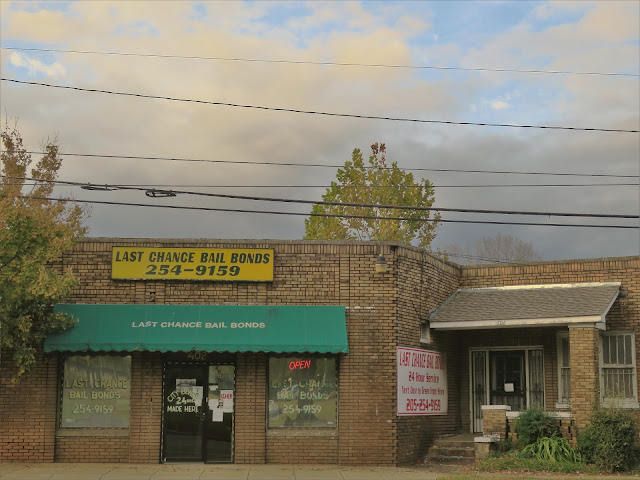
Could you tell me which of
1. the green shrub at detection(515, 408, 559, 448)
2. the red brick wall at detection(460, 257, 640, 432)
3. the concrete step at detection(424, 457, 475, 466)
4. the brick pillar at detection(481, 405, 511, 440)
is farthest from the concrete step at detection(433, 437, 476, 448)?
the red brick wall at detection(460, 257, 640, 432)

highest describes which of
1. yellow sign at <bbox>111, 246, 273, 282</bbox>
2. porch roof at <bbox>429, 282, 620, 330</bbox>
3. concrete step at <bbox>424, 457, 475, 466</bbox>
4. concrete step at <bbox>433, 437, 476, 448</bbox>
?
yellow sign at <bbox>111, 246, 273, 282</bbox>

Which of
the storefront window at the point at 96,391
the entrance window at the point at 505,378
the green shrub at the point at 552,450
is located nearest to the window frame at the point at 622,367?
the entrance window at the point at 505,378

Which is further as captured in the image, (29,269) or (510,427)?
(510,427)

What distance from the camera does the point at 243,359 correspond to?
718 inches

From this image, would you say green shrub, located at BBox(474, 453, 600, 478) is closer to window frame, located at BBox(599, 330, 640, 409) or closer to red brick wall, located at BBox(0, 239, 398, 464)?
red brick wall, located at BBox(0, 239, 398, 464)

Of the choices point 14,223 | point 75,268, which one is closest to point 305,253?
point 75,268

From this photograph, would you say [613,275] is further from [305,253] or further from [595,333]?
[305,253]

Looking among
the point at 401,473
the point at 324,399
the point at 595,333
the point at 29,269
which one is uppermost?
the point at 29,269

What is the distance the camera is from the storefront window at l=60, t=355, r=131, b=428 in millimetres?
18047

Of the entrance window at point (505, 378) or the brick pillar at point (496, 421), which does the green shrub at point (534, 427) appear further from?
the entrance window at point (505, 378)

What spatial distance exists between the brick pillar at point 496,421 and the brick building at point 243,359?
1.3 inches

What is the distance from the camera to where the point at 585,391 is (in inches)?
703

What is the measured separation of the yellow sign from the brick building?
0.09 ft

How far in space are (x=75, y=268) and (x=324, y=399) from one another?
21.2 feet
